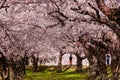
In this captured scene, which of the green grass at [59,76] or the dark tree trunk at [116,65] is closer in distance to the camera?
the dark tree trunk at [116,65]

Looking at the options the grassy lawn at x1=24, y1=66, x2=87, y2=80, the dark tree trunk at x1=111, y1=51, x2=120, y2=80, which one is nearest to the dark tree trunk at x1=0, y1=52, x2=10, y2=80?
the dark tree trunk at x1=111, y1=51, x2=120, y2=80

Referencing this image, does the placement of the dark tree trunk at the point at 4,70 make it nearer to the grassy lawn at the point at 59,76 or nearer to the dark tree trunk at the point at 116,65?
the dark tree trunk at the point at 116,65

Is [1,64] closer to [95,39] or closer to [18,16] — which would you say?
[18,16]

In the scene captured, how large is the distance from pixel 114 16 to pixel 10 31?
1195cm

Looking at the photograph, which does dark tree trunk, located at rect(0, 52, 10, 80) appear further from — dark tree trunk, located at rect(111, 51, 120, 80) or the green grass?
the green grass

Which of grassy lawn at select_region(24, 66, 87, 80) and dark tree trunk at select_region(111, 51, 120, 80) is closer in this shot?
dark tree trunk at select_region(111, 51, 120, 80)

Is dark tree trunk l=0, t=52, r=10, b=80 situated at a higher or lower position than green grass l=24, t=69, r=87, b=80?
higher

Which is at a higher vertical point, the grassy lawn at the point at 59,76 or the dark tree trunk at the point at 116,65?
the dark tree trunk at the point at 116,65

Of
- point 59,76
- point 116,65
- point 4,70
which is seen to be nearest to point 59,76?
point 59,76

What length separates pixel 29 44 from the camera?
33.6 meters

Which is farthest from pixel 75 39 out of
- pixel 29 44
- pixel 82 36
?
pixel 29 44

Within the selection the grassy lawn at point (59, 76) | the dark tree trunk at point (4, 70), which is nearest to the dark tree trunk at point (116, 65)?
the dark tree trunk at point (4, 70)

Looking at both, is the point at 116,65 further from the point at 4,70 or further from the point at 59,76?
the point at 59,76

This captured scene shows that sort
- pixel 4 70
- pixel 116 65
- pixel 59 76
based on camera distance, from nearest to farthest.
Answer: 1. pixel 116 65
2. pixel 4 70
3. pixel 59 76
